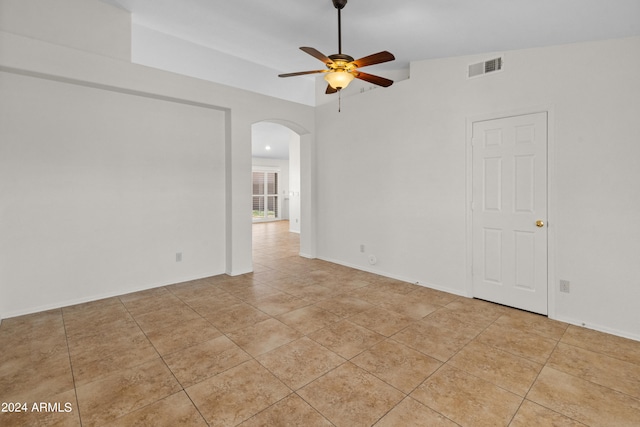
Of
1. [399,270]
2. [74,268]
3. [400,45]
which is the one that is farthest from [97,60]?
[399,270]

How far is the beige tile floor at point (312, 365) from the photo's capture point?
72.9 inches

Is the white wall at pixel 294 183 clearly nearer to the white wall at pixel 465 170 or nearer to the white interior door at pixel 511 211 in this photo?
the white wall at pixel 465 170

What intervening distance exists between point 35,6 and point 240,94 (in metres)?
2.31

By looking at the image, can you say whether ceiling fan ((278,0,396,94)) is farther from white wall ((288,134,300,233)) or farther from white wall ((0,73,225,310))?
white wall ((288,134,300,233))

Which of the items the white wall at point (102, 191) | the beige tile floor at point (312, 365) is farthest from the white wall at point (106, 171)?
the beige tile floor at point (312, 365)

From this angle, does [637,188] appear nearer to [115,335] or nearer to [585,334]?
[585,334]

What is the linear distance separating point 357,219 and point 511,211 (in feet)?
7.49

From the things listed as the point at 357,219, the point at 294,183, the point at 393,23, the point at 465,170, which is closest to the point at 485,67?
the point at 465,170

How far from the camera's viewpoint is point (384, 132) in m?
4.61

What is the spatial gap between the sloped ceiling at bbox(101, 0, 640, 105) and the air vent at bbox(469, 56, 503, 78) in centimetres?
14

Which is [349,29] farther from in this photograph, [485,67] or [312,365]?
[312,365]

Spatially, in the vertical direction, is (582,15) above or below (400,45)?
below

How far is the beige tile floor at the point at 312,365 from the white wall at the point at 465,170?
544 millimetres

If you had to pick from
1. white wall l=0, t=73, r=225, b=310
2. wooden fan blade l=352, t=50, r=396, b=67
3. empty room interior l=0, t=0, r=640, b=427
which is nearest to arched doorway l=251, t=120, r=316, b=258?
empty room interior l=0, t=0, r=640, b=427
